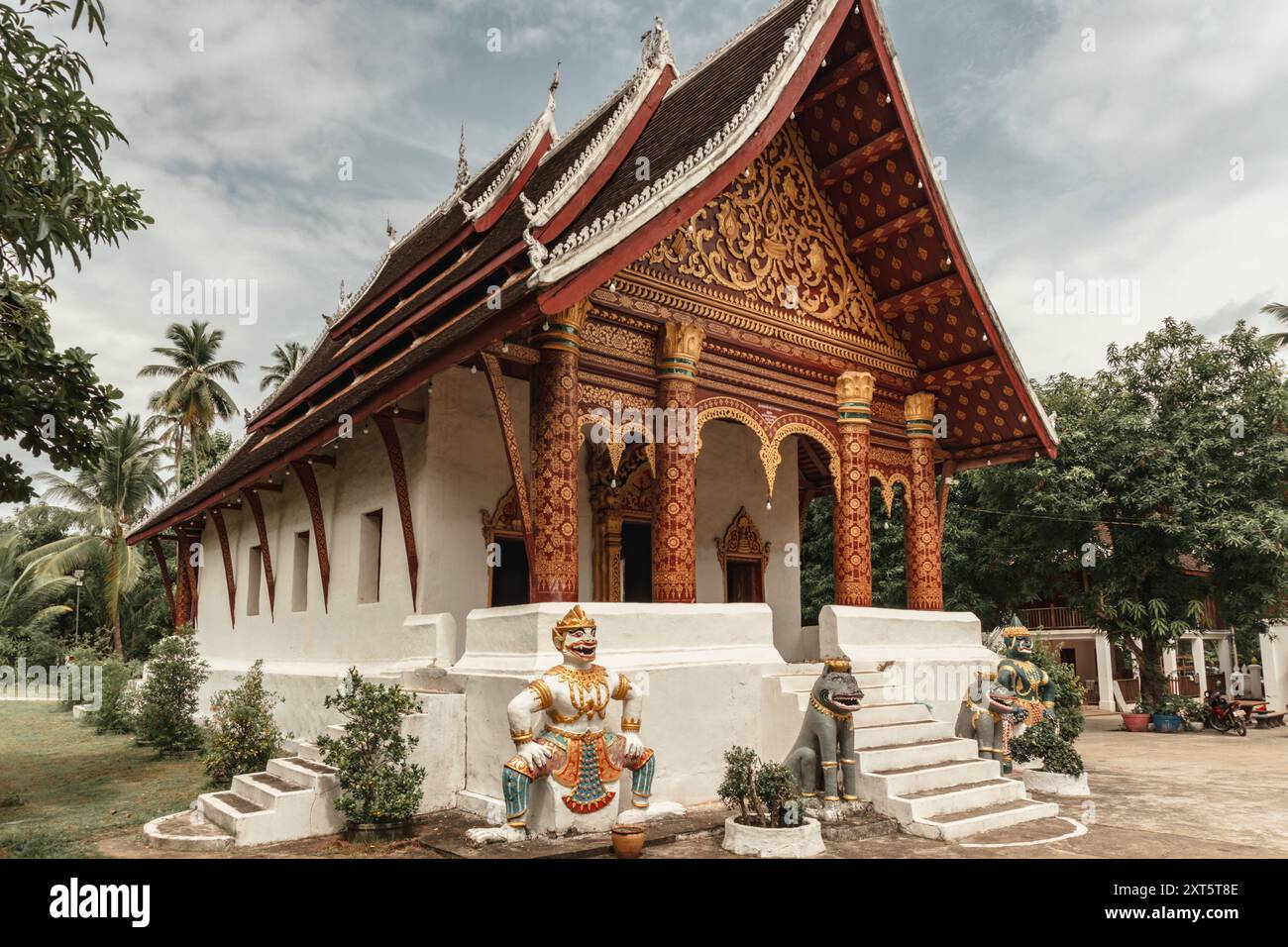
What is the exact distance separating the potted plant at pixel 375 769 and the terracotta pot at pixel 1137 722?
55.9 ft

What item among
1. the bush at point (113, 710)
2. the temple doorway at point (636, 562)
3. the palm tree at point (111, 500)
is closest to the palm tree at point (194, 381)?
the palm tree at point (111, 500)

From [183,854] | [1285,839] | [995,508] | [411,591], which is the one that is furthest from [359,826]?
[995,508]

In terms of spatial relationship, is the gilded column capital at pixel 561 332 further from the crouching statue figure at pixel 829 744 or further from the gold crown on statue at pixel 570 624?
the crouching statue figure at pixel 829 744

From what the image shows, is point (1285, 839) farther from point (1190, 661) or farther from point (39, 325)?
point (1190, 661)

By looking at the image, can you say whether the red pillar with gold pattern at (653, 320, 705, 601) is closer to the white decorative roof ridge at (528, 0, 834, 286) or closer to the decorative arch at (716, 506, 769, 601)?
the white decorative roof ridge at (528, 0, 834, 286)

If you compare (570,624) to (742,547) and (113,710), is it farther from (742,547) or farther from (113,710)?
(113,710)

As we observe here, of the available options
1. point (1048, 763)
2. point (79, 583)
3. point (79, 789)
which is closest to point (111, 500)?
point (79, 583)

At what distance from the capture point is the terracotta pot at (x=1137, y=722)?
19248mm

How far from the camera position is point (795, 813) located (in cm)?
637

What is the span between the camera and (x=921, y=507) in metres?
11.9

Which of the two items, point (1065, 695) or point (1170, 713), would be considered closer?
point (1065, 695)

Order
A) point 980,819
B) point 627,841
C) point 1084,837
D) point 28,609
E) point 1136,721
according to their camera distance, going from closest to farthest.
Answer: point 627,841
point 1084,837
point 980,819
point 1136,721
point 28,609

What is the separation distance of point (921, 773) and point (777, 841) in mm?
2068

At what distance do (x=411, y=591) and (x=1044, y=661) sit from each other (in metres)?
7.26
